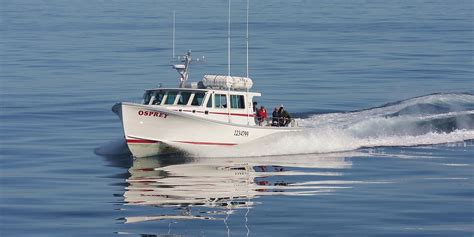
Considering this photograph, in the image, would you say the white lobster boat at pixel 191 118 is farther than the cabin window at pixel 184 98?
No

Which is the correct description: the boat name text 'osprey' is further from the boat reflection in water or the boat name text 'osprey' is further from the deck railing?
the deck railing

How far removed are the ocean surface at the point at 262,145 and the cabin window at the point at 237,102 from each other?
172cm

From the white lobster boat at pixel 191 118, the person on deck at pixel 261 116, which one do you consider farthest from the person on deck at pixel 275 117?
the white lobster boat at pixel 191 118

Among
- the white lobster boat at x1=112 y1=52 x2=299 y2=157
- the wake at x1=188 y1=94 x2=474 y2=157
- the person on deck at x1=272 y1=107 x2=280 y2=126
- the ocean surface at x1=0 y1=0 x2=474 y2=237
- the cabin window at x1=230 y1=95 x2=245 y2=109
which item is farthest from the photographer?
the person on deck at x1=272 y1=107 x2=280 y2=126

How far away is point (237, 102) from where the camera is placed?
50250 mm

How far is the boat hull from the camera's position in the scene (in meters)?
47.3

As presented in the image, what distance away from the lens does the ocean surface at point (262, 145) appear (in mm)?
35688

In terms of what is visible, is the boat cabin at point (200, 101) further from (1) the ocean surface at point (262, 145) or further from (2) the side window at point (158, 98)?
(1) the ocean surface at point (262, 145)

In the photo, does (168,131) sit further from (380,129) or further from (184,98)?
(380,129)

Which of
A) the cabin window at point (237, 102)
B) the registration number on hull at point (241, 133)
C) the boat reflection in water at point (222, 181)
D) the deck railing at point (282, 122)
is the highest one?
the cabin window at point (237, 102)

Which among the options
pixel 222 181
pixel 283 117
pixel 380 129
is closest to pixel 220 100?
pixel 283 117

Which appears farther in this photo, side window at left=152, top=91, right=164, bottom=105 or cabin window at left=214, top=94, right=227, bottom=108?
cabin window at left=214, top=94, right=227, bottom=108

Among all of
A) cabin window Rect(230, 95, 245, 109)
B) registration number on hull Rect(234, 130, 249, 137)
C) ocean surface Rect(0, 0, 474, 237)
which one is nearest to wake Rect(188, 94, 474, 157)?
ocean surface Rect(0, 0, 474, 237)

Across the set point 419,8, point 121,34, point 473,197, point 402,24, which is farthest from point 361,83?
point 419,8
